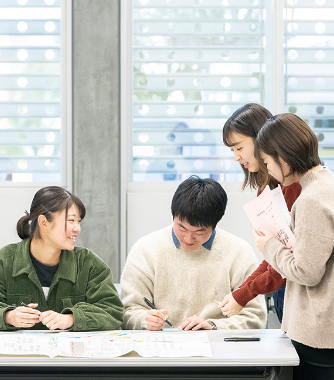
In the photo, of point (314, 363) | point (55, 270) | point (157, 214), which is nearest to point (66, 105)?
point (157, 214)

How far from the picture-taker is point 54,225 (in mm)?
1723

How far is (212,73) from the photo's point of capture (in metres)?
3.35

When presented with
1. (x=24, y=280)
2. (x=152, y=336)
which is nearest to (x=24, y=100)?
(x=24, y=280)

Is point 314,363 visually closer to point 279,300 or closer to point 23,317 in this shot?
point 279,300

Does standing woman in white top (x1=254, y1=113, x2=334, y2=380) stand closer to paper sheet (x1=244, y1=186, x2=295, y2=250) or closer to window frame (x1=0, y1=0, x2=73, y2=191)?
paper sheet (x1=244, y1=186, x2=295, y2=250)

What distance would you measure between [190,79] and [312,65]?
936mm

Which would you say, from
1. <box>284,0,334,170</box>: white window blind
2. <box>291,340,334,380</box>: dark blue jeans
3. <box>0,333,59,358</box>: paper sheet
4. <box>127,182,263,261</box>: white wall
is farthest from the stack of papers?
<box>284,0,334,170</box>: white window blind

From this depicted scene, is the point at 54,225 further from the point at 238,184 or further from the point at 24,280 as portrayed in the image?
the point at 238,184

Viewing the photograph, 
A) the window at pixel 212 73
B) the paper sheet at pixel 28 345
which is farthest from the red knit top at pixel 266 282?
the window at pixel 212 73

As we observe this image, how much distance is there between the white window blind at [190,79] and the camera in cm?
332

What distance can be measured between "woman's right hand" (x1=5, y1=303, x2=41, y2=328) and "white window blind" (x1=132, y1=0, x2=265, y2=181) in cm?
190

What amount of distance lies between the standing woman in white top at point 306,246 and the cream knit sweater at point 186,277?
0.53m

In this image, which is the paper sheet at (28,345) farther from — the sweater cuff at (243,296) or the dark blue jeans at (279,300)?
the dark blue jeans at (279,300)

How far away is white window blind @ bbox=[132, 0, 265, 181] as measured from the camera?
10.9ft
